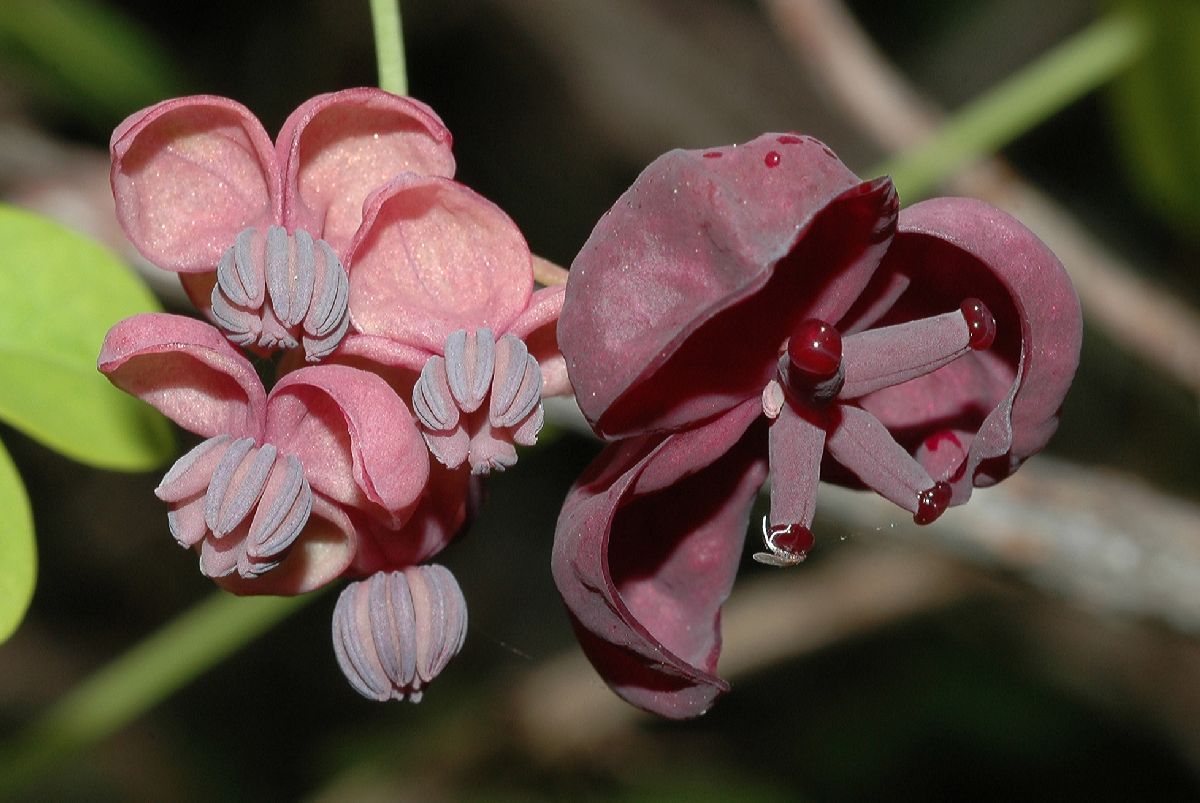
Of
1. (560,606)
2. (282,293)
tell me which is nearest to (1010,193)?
(282,293)

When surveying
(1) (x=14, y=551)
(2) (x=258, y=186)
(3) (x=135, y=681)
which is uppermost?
(2) (x=258, y=186)

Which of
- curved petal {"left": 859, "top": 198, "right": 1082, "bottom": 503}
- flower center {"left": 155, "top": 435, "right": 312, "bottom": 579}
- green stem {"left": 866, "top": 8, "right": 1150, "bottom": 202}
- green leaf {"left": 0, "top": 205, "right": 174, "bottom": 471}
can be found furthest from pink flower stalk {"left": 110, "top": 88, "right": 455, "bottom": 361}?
green stem {"left": 866, "top": 8, "right": 1150, "bottom": 202}

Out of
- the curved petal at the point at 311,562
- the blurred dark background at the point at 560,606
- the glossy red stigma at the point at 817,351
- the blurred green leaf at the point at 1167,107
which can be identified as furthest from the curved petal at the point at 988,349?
the blurred dark background at the point at 560,606

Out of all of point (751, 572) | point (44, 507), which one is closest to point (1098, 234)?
point (751, 572)

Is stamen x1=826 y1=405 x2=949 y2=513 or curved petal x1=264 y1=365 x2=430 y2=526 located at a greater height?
stamen x1=826 y1=405 x2=949 y2=513

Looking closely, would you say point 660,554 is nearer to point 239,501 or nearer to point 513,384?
point 513,384

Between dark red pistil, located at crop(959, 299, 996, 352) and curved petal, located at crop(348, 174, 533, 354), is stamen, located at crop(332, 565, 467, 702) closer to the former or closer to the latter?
curved petal, located at crop(348, 174, 533, 354)

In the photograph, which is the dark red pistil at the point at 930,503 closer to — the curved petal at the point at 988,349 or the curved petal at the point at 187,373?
the curved petal at the point at 988,349
